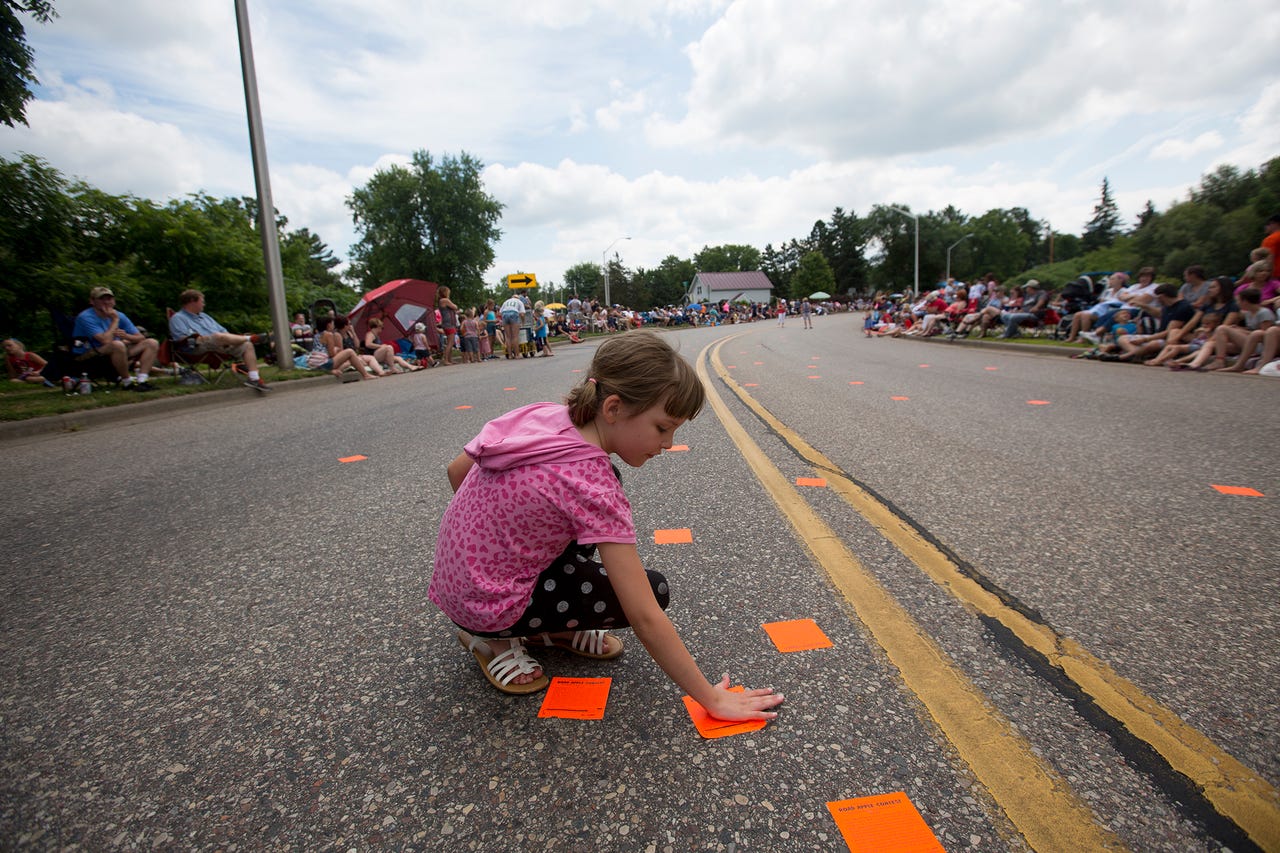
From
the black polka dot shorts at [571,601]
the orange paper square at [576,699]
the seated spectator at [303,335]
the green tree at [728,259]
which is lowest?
the orange paper square at [576,699]

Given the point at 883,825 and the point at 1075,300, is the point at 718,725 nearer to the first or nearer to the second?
the point at 883,825

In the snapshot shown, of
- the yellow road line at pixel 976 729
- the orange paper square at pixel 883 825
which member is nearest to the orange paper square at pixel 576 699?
the orange paper square at pixel 883 825

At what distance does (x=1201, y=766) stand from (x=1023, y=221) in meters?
162

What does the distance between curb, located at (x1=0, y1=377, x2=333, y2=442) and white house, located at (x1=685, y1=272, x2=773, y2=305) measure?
99.0 metres

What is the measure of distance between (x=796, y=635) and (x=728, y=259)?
135034mm

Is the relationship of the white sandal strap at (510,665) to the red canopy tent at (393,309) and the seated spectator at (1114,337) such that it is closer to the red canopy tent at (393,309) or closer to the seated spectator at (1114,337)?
the seated spectator at (1114,337)

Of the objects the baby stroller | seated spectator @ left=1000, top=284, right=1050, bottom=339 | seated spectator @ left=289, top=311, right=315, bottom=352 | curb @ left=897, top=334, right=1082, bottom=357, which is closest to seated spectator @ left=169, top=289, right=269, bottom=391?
seated spectator @ left=289, top=311, right=315, bottom=352

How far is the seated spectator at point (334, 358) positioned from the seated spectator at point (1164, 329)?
1333 centimetres

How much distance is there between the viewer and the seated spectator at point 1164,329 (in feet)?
29.5

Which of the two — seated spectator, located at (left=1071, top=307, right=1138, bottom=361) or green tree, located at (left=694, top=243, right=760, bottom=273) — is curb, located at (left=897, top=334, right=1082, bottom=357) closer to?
seated spectator, located at (left=1071, top=307, right=1138, bottom=361)

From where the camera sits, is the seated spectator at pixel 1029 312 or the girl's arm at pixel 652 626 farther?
the seated spectator at pixel 1029 312

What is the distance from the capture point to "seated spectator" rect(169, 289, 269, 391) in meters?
9.37

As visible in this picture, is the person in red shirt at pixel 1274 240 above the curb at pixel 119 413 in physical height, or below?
above

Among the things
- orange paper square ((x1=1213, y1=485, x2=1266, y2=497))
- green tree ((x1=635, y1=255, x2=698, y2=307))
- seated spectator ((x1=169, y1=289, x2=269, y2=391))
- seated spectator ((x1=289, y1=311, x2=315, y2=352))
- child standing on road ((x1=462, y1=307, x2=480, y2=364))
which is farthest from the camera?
green tree ((x1=635, y1=255, x2=698, y2=307))
